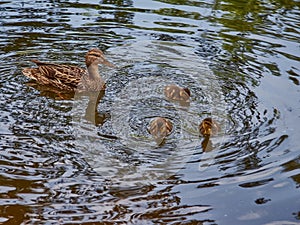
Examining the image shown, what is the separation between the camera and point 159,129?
225 inches

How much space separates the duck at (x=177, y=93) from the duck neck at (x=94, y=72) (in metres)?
0.94

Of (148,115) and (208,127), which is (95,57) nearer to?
(148,115)

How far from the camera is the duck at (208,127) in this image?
5766mm

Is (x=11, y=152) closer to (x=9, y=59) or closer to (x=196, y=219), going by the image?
(x=196, y=219)

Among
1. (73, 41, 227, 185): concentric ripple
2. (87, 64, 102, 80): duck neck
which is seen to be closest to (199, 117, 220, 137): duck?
(73, 41, 227, 185): concentric ripple

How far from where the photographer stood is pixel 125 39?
27.4ft

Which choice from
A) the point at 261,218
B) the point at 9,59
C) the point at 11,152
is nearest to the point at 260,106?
the point at 261,218

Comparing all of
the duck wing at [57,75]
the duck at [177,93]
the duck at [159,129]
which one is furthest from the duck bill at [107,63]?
the duck at [159,129]

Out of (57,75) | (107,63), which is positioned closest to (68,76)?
(57,75)

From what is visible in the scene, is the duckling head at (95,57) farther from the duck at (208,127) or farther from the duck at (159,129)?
the duck at (208,127)

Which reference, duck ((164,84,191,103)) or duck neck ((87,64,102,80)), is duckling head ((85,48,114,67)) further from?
duck ((164,84,191,103))

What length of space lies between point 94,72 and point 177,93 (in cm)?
124

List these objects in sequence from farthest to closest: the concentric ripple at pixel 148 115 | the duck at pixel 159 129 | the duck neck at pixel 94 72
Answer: the duck neck at pixel 94 72 → the duck at pixel 159 129 → the concentric ripple at pixel 148 115

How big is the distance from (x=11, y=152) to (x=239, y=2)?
627 cm
